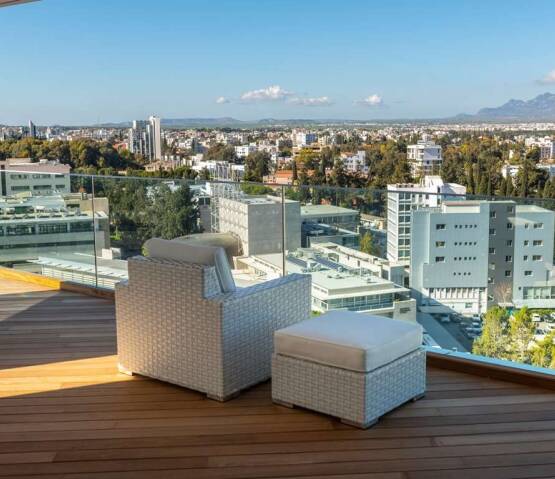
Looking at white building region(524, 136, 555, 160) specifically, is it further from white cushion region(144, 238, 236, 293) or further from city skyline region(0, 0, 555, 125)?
white cushion region(144, 238, 236, 293)

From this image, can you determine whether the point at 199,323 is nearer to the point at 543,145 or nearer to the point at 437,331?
the point at 437,331

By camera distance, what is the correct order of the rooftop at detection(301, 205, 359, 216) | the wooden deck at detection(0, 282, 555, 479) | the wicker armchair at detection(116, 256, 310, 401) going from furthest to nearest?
the rooftop at detection(301, 205, 359, 216), the wicker armchair at detection(116, 256, 310, 401), the wooden deck at detection(0, 282, 555, 479)

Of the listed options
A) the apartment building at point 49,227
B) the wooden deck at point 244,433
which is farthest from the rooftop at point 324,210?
the apartment building at point 49,227

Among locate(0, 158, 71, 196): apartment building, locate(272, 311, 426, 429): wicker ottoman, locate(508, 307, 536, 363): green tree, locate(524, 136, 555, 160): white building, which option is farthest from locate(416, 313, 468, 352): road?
locate(524, 136, 555, 160): white building

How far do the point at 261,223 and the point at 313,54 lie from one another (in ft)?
152

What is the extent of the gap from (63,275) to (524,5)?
163ft

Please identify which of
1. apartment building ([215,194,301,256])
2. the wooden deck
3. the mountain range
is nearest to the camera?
the wooden deck

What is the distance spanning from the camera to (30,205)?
5.54 m

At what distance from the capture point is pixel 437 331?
359 centimetres

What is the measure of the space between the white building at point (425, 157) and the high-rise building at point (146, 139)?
44.4 feet

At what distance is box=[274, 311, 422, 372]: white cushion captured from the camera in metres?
2.75

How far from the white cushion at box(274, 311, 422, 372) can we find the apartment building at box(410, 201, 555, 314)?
573 mm

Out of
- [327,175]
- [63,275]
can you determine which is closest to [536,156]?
[327,175]

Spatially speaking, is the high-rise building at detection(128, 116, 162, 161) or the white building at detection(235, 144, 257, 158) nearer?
the high-rise building at detection(128, 116, 162, 161)
